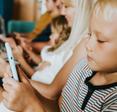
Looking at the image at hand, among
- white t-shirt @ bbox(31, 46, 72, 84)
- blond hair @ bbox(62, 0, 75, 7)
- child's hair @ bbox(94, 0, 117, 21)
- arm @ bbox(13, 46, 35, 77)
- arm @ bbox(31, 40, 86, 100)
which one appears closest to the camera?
child's hair @ bbox(94, 0, 117, 21)

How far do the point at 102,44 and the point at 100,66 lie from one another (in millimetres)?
63

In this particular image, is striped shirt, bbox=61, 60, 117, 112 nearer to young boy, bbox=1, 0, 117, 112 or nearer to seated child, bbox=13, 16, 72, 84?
young boy, bbox=1, 0, 117, 112

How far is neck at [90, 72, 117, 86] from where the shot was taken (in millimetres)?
919

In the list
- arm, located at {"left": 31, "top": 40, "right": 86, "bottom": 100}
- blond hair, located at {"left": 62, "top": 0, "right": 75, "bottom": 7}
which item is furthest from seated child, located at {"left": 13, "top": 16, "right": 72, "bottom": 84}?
arm, located at {"left": 31, "top": 40, "right": 86, "bottom": 100}

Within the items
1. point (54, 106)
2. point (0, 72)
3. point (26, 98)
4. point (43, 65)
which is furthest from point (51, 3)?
point (26, 98)

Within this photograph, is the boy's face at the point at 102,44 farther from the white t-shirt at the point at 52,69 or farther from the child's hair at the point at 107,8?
the white t-shirt at the point at 52,69

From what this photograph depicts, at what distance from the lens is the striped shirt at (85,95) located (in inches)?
34.9

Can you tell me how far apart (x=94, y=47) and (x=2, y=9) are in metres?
3.57

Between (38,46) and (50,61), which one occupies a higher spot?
(50,61)

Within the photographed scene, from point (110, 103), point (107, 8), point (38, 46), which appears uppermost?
point (107, 8)

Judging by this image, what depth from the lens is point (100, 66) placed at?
90 cm

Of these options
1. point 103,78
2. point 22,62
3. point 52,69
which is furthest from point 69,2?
point 103,78

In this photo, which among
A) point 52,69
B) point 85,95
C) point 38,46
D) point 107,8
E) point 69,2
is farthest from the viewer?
point 38,46

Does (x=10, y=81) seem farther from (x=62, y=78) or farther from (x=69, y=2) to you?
(x=69, y=2)
